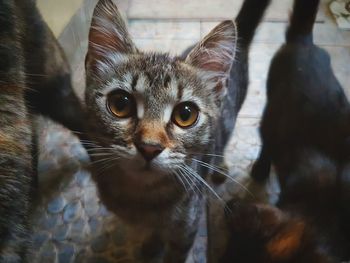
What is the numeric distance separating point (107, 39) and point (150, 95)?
0.16 m

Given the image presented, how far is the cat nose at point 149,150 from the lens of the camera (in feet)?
2.26

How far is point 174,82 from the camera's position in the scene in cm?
78

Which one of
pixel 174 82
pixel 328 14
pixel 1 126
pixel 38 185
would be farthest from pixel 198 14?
pixel 1 126

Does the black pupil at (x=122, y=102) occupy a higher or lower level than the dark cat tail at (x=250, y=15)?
lower

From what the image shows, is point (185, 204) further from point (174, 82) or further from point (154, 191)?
point (174, 82)

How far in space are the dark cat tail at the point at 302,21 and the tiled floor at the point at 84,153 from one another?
0.26 feet

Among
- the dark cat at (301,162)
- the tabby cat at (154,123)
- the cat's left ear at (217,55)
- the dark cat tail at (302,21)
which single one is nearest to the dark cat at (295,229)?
the dark cat at (301,162)

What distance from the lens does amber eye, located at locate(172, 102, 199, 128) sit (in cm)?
76

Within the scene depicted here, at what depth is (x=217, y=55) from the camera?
0.81m

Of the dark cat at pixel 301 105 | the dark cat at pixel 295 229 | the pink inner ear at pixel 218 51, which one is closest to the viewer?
the dark cat at pixel 295 229

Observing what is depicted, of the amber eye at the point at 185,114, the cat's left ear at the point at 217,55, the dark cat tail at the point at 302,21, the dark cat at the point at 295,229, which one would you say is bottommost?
the dark cat at the point at 295,229

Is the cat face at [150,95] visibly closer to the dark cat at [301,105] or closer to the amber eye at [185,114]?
the amber eye at [185,114]

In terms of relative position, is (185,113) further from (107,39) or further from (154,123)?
(107,39)

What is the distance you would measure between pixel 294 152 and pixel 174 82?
0.35m
